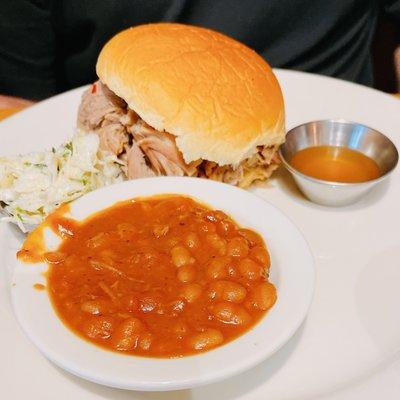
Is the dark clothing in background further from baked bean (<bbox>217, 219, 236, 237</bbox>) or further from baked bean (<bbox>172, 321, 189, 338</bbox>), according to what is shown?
Answer: baked bean (<bbox>172, 321, 189, 338</bbox>)

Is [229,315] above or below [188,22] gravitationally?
above

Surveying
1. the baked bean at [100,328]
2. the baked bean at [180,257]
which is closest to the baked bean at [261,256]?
the baked bean at [180,257]

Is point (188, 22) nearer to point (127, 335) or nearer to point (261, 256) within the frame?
point (261, 256)

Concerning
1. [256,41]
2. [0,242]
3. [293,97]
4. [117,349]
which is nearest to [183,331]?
[117,349]

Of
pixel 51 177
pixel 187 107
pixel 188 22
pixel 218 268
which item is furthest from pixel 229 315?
pixel 188 22

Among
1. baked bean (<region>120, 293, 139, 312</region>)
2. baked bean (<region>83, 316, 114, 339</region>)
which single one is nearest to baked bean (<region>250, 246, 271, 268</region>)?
baked bean (<region>120, 293, 139, 312</region>)

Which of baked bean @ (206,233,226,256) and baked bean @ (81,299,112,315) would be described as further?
baked bean @ (206,233,226,256)
